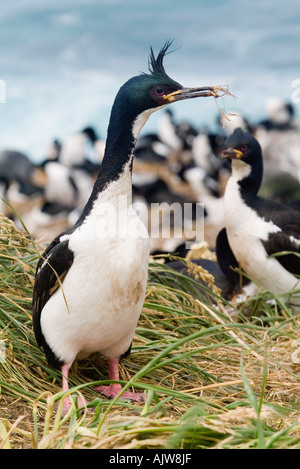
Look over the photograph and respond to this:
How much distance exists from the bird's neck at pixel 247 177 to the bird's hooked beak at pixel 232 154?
57 mm

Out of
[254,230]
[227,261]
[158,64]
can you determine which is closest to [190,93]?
[158,64]

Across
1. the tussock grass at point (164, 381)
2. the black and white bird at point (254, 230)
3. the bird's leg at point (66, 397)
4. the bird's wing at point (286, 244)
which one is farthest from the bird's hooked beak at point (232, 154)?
the bird's leg at point (66, 397)

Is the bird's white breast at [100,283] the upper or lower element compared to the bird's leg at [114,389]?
upper

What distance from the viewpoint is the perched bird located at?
283 cm

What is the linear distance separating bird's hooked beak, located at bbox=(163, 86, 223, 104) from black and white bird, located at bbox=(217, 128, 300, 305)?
80.8 inches

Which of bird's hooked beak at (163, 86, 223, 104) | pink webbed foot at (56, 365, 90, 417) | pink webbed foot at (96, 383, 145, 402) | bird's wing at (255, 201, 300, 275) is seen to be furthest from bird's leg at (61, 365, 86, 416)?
bird's wing at (255, 201, 300, 275)

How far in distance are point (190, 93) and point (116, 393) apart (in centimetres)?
132

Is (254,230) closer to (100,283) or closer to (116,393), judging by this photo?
(116,393)

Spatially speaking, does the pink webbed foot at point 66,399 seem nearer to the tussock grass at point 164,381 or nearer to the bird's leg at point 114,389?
the tussock grass at point 164,381

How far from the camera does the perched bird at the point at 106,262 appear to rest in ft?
9.28

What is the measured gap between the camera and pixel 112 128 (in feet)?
9.73

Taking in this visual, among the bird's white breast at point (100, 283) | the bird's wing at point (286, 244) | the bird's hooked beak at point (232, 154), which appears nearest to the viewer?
the bird's white breast at point (100, 283)

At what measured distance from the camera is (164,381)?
3.21 m

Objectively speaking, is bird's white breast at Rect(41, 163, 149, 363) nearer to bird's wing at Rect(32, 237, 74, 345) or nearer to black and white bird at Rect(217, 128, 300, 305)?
bird's wing at Rect(32, 237, 74, 345)
